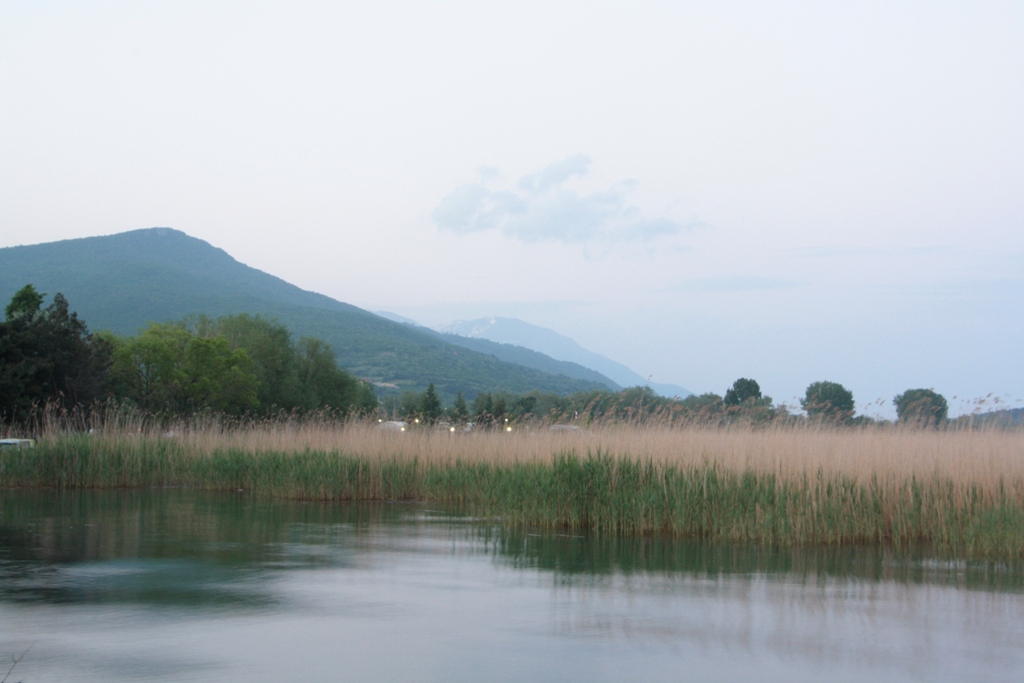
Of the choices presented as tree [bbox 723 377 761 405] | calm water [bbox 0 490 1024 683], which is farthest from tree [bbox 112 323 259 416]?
calm water [bbox 0 490 1024 683]

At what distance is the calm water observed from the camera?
20.8ft

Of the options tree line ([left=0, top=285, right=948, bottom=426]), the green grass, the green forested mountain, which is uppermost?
the green forested mountain

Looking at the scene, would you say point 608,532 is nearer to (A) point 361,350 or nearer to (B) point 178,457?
(B) point 178,457

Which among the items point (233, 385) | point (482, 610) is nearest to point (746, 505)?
point (482, 610)

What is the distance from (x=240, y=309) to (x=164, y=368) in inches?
3617

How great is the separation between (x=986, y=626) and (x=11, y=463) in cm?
2015

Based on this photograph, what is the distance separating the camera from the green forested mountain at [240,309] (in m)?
121

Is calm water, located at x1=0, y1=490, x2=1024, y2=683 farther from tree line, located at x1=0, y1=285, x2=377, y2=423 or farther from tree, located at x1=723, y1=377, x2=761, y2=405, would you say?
tree, located at x1=723, y1=377, x2=761, y2=405

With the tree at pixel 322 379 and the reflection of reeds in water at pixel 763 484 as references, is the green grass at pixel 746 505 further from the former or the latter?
the tree at pixel 322 379

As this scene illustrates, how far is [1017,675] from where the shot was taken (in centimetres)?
636

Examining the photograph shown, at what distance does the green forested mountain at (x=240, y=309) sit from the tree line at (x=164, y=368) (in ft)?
129

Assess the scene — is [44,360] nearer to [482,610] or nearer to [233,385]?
[233,385]

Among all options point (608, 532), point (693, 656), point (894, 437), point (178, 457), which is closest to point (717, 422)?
point (894, 437)

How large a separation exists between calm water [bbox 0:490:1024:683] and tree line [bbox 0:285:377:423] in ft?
64.3
